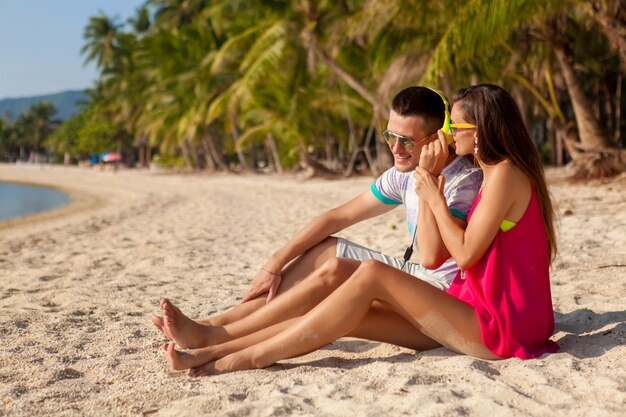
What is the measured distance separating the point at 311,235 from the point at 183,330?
0.70m

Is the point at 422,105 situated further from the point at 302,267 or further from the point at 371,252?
the point at 302,267

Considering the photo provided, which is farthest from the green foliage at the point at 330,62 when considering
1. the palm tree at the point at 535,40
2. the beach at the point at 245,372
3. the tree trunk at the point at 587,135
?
the beach at the point at 245,372

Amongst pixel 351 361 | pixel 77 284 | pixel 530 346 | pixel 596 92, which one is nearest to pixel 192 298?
pixel 77 284

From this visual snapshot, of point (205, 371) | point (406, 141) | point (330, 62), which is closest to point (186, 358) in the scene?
point (205, 371)

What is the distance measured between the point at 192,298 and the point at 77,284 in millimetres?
1123

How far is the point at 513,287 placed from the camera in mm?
2322

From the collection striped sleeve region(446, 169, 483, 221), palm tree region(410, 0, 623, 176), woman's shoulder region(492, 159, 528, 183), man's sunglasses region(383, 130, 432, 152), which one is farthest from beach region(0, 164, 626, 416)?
palm tree region(410, 0, 623, 176)

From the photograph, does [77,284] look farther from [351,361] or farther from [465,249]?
[465,249]

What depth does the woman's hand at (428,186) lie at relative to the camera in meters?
2.31

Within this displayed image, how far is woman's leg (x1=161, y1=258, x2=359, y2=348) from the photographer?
8.50ft

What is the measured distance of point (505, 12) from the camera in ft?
26.2

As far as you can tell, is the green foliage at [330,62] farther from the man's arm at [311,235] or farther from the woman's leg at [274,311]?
the woman's leg at [274,311]

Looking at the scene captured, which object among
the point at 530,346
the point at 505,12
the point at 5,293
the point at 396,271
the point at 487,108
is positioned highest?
the point at 505,12

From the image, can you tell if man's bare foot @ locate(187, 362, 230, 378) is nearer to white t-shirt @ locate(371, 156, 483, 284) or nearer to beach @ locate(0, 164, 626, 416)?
beach @ locate(0, 164, 626, 416)
